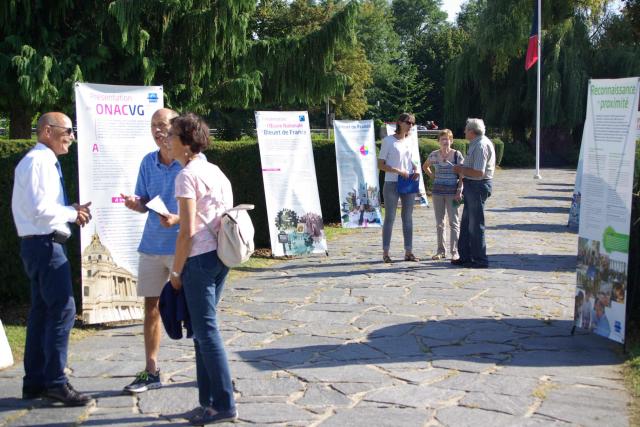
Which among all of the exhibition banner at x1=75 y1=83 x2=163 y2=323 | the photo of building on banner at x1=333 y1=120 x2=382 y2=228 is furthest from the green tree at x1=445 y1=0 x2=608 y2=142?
the exhibition banner at x1=75 y1=83 x2=163 y2=323

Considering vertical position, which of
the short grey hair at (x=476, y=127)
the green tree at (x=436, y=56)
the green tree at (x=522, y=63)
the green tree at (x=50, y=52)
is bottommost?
the short grey hair at (x=476, y=127)

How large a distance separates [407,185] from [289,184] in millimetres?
2023

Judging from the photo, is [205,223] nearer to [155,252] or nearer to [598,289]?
[155,252]

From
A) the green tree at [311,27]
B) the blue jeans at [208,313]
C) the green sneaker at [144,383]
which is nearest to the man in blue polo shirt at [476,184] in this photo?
the green sneaker at [144,383]

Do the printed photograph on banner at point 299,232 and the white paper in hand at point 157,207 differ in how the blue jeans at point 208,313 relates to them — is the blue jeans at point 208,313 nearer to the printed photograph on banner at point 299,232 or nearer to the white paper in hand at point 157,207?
the white paper in hand at point 157,207

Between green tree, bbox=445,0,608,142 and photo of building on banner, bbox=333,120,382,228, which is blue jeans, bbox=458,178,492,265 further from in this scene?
green tree, bbox=445,0,608,142

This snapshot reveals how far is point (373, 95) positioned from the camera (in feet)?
230

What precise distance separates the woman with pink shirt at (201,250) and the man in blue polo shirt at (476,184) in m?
5.93

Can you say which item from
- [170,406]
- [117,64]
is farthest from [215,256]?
[117,64]

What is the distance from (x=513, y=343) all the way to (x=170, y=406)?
310 cm

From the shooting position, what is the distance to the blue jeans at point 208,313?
4.54 metres

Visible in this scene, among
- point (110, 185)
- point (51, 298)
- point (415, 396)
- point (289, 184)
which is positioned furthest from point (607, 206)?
point (289, 184)

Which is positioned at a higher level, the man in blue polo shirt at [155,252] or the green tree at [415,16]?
the green tree at [415,16]

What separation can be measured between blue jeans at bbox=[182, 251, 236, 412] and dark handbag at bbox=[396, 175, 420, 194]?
245 inches
